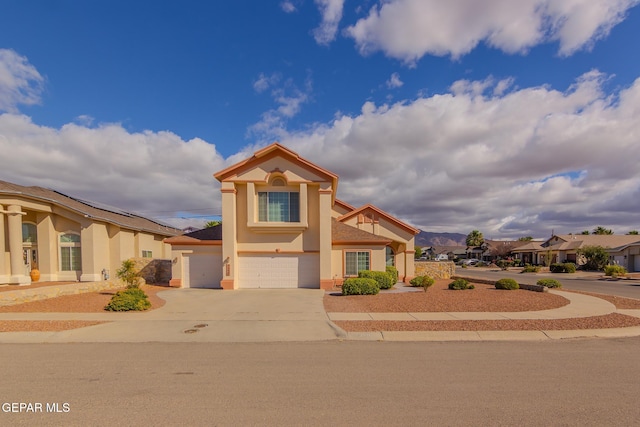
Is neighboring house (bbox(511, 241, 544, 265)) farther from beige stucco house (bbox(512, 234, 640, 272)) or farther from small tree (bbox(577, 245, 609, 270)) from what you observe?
small tree (bbox(577, 245, 609, 270))

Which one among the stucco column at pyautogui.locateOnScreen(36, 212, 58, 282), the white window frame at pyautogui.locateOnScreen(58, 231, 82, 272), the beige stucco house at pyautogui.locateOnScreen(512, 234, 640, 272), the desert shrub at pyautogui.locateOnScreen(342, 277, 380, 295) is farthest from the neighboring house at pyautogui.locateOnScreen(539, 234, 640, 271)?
the stucco column at pyautogui.locateOnScreen(36, 212, 58, 282)

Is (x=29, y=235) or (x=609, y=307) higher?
(x=29, y=235)

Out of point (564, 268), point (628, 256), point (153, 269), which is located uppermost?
point (153, 269)

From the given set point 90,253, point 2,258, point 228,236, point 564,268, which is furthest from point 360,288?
point 564,268

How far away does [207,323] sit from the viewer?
33.1 ft

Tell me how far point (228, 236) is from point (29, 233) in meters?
13.8

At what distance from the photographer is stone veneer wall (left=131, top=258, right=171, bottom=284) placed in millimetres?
22641

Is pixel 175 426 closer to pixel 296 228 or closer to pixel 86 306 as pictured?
pixel 86 306

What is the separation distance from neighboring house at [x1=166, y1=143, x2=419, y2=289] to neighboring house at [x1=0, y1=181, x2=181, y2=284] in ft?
18.1

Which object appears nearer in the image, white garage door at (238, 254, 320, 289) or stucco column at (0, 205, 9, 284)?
stucco column at (0, 205, 9, 284)

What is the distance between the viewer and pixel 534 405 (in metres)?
4.70

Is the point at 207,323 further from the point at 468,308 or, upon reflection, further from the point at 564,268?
the point at 564,268

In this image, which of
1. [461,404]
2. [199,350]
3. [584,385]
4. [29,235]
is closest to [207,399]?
[199,350]

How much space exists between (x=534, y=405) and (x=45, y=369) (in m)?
8.47
